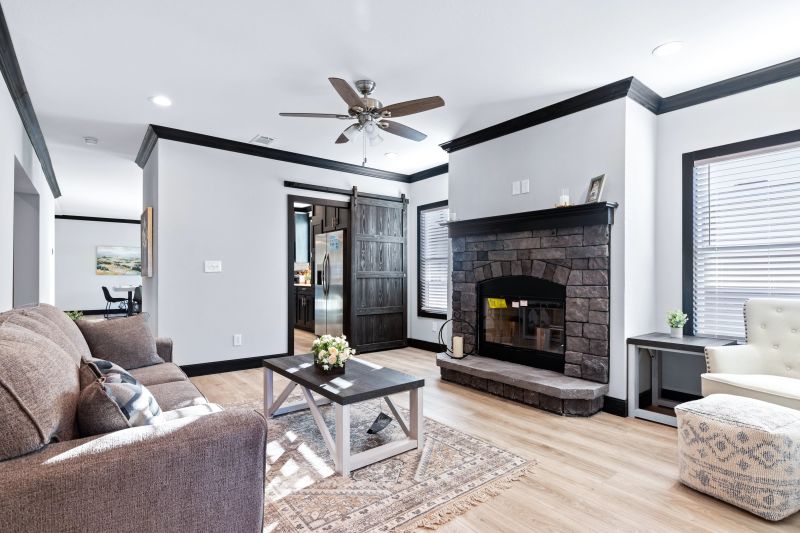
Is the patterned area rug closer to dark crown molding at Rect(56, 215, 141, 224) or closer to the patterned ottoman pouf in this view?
the patterned ottoman pouf

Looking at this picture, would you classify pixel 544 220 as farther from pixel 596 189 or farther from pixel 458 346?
pixel 458 346

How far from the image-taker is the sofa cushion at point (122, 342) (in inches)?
115

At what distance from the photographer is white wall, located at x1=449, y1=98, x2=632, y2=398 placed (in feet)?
11.1

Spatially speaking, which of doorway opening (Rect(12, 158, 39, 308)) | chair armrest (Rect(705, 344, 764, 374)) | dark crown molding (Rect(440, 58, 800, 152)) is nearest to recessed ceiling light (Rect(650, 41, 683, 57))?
dark crown molding (Rect(440, 58, 800, 152))

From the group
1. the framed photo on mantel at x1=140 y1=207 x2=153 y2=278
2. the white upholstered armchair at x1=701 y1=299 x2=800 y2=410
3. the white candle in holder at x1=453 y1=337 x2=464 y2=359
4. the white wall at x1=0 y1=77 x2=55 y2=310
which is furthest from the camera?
the framed photo on mantel at x1=140 y1=207 x2=153 y2=278

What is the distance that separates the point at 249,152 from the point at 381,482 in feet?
13.2

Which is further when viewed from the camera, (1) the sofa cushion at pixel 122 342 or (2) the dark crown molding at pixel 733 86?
(2) the dark crown molding at pixel 733 86

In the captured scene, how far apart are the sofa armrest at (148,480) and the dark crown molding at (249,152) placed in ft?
13.1

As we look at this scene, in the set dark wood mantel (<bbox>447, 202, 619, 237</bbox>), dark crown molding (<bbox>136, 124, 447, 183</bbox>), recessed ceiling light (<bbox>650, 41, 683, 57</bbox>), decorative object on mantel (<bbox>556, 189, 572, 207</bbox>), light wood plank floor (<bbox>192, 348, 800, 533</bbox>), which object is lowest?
light wood plank floor (<bbox>192, 348, 800, 533</bbox>)

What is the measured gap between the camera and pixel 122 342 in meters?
3.00

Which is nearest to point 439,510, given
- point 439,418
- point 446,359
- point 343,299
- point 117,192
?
point 439,418

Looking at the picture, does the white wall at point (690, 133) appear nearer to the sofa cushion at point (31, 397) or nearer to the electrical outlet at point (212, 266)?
the sofa cushion at point (31, 397)

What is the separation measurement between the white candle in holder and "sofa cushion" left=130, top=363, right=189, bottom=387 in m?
2.48

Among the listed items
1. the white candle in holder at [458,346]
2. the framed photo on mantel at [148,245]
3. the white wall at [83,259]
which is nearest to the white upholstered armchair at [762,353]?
the white candle in holder at [458,346]
